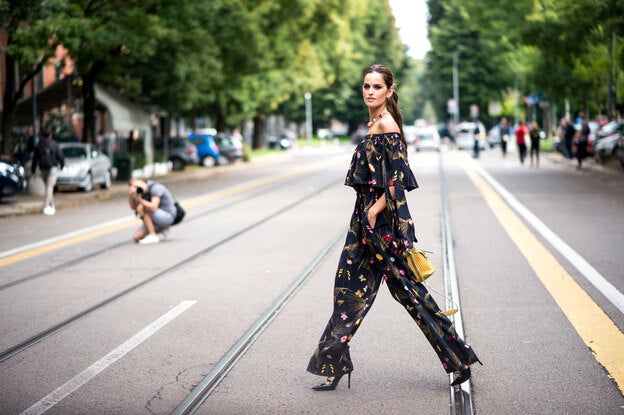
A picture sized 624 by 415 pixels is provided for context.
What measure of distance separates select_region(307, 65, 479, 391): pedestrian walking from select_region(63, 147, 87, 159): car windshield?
22885 mm

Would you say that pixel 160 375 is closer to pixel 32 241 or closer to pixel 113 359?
pixel 113 359

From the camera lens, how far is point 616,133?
35.4 m

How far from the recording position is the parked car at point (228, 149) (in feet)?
151

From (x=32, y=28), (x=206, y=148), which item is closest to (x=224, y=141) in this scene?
(x=206, y=148)

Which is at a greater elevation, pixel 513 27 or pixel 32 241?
pixel 513 27

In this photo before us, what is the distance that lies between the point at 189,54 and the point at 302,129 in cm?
8002

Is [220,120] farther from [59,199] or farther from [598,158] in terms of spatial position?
[59,199]

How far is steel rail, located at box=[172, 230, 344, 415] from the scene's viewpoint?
524cm

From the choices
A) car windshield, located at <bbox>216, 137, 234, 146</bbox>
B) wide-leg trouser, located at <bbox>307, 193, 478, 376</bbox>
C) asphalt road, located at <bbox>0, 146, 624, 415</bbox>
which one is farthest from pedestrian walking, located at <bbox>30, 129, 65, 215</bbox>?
car windshield, located at <bbox>216, 137, 234, 146</bbox>

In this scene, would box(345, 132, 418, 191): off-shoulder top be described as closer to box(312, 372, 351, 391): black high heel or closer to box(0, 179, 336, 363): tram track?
box(312, 372, 351, 391): black high heel

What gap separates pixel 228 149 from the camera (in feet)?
151

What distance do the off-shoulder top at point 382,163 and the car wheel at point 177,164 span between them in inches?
1436

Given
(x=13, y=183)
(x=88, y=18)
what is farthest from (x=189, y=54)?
(x=13, y=183)

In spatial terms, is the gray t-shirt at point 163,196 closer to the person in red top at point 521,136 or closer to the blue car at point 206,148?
the person in red top at point 521,136
